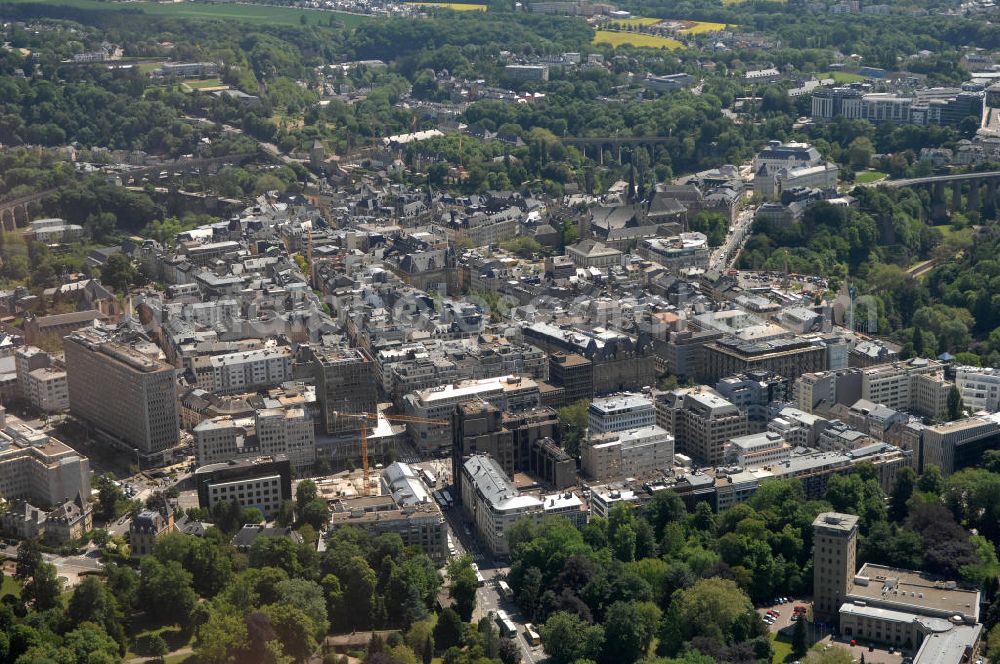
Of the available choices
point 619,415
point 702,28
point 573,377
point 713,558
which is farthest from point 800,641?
point 702,28

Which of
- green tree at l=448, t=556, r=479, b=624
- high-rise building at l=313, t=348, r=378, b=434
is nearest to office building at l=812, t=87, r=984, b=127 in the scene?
high-rise building at l=313, t=348, r=378, b=434

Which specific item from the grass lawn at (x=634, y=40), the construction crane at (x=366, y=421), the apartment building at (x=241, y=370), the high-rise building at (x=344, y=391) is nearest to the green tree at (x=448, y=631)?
the construction crane at (x=366, y=421)

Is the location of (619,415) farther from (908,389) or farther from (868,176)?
(868,176)

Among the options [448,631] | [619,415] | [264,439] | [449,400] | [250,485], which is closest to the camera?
[448,631]

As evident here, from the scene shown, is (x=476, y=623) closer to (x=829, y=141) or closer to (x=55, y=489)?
(x=55, y=489)

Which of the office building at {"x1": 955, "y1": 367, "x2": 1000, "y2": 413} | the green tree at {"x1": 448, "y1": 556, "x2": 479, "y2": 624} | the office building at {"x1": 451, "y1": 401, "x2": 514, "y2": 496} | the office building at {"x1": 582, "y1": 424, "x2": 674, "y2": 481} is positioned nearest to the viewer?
the green tree at {"x1": 448, "y1": 556, "x2": 479, "y2": 624}

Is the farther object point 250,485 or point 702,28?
point 702,28

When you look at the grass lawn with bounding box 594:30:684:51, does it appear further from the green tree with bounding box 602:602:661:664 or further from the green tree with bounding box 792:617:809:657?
the green tree with bounding box 602:602:661:664
